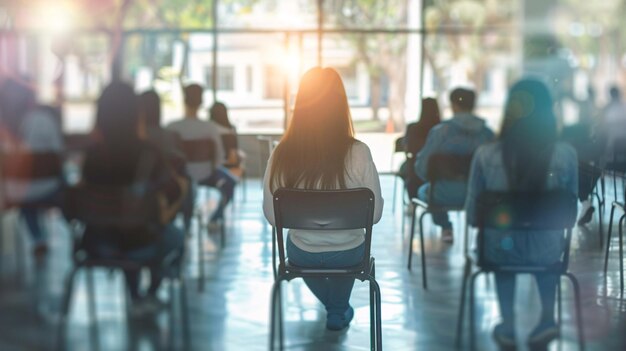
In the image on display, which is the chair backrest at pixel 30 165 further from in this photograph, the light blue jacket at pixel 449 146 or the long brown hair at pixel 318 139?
the light blue jacket at pixel 449 146

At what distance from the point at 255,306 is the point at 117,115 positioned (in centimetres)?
111

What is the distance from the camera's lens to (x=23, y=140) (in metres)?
4.06

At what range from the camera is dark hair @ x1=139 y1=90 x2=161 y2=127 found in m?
4.01

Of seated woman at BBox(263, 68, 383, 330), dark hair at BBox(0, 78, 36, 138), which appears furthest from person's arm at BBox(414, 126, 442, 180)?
dark hair at BBox(0, 78, 36, 138)

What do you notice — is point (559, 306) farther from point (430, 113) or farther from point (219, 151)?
point (219, 151)

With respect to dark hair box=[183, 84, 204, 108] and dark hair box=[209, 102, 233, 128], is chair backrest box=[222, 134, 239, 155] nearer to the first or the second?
dark hair box=[209, 102, 233, 128]

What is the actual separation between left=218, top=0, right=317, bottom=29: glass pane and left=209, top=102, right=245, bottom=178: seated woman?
384 millimetres

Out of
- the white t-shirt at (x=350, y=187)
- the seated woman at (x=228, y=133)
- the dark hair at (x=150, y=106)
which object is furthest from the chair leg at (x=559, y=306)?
the dark hair at (x=150, y=106)

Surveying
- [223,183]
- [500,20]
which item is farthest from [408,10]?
[223,183]

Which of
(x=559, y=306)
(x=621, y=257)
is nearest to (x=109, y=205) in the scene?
(x=559, y=306)

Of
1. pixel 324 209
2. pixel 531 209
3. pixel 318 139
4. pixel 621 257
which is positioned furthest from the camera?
pixel 621 257

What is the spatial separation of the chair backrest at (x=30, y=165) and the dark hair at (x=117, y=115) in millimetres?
269

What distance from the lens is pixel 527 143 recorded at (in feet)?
13.0

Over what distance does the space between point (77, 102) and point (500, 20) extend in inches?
75.7
